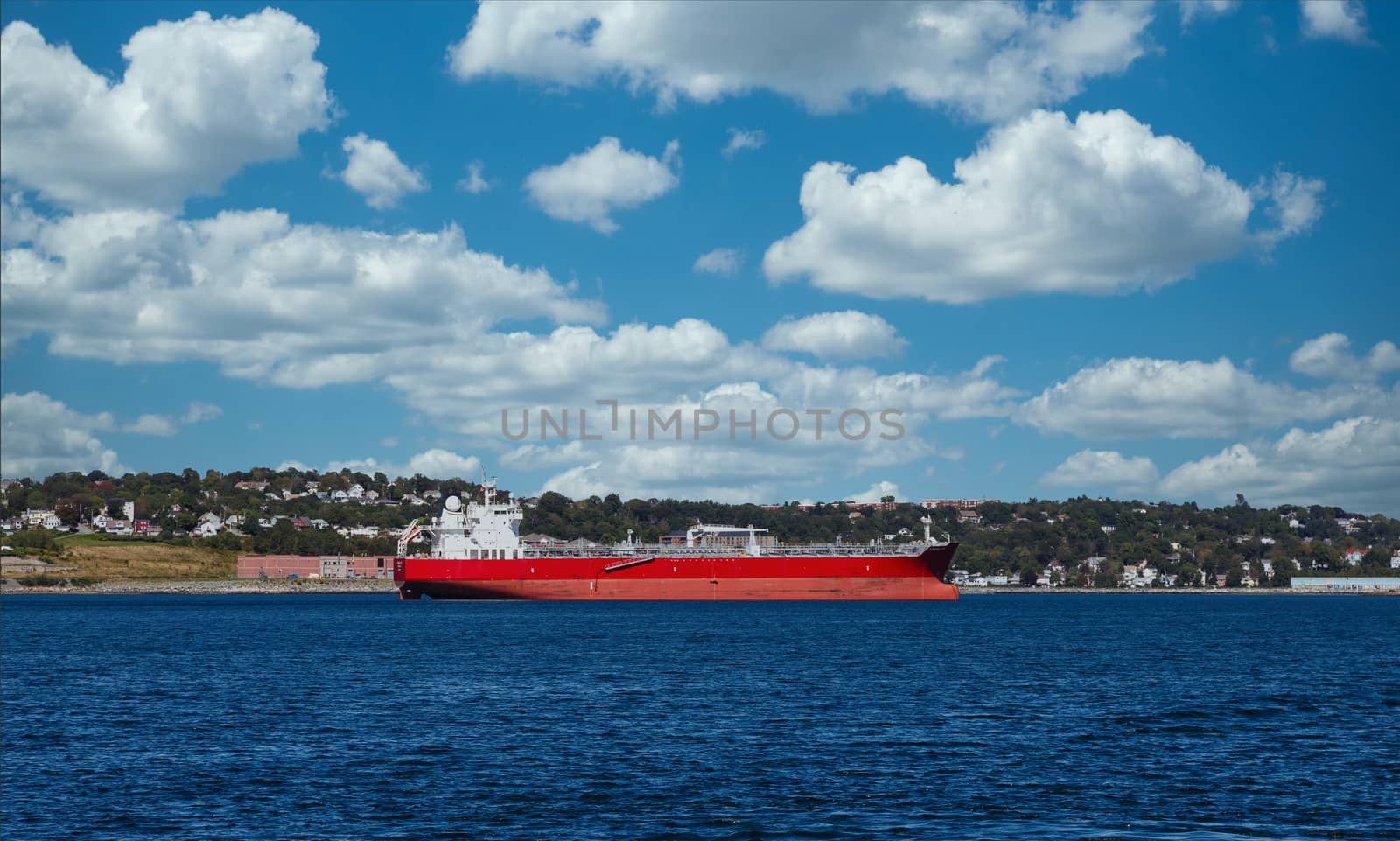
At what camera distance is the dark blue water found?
20984mm

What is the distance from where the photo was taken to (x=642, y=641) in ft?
190

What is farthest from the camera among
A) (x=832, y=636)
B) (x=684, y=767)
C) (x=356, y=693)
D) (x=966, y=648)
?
(x=832, y=636)

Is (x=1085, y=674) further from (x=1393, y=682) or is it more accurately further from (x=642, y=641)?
(x=642, y=641)

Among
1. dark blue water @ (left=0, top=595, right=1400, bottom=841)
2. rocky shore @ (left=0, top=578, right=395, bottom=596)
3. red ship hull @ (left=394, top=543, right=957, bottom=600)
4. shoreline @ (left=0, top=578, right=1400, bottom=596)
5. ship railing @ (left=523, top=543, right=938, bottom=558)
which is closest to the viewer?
dark blue water @ (left=0, top=595, right=1400, bottom=841)

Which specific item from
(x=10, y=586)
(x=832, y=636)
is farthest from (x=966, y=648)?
(x=10, y=586)

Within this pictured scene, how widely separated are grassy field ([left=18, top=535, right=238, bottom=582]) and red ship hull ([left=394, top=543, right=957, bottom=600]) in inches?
3225

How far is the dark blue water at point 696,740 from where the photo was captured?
68.8 ft

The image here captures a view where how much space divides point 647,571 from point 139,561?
10185cm

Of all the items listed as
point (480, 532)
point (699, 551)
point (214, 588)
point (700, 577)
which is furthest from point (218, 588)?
point (700, 577)

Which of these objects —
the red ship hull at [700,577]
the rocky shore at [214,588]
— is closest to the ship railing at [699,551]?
the red ship hull at [700,577]

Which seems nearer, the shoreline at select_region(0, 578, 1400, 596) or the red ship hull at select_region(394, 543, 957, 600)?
the red ship hull at select_region(394, 543, 957, 600)

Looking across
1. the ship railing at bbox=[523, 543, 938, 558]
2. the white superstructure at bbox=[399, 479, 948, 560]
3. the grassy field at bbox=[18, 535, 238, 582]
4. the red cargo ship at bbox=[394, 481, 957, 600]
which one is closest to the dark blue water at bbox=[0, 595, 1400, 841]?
the red cargo ship at bbox=[394, 481, 957, 600]

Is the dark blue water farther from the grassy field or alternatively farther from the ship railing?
the grassy field

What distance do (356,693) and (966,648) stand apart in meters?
A: 27.6
